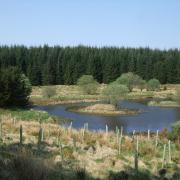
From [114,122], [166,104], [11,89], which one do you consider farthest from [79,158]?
[166,104]

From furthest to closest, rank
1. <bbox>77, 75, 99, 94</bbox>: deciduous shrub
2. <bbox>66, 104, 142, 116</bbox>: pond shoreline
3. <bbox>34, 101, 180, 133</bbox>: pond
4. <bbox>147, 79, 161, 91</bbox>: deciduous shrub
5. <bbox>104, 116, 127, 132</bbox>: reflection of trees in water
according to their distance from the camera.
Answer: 1. <bbox>147, 79, 161, 91</bbox>: deciduous shrub
2. <bbox>77, 75, 99, 94</bbox>: deciduous shrub
3. <bbox>66, 104, 142, 116</bbox>: pond shoreline
4. <bbox>104, 116, 127, 132</bbox>: reflection of trees in water
5. <bbox>34, 101, 180, 133</bbox>: pond

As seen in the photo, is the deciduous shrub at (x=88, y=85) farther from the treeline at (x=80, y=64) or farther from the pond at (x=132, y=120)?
the pond at (x=132, y=120)

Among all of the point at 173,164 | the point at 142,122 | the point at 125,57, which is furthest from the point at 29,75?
the point at 173,164

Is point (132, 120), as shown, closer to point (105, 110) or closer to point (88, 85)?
point (105, 110)

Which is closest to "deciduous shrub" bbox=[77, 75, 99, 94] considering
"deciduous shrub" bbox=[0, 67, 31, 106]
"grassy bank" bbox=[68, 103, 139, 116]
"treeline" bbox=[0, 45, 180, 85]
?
"treeline" bbox=[0, 45, 180, 85]

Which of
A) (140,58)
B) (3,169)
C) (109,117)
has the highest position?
(140,58)

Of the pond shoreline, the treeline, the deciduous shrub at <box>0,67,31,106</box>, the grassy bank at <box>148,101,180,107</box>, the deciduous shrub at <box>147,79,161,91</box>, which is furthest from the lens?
the treeline

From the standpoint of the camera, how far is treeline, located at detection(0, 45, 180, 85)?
10831 cm

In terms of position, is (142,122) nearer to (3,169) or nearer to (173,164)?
(173,164)

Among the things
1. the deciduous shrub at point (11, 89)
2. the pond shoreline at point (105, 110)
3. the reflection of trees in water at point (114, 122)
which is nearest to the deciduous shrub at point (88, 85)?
the pond shoreline at point (105, 110)

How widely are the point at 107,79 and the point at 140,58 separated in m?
12.5

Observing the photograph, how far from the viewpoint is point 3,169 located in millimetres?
9164

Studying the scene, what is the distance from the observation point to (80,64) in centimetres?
11156

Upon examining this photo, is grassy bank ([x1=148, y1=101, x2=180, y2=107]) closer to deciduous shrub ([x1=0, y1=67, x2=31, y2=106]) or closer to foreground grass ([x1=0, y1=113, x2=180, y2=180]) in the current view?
deciduous shrub ([x1=0, y1=67, x2=31, y2=106])
